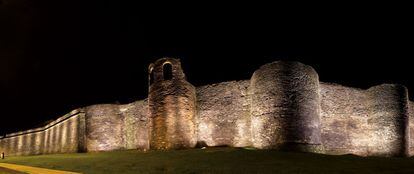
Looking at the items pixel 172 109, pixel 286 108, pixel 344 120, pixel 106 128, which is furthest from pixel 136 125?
pixel 344 120

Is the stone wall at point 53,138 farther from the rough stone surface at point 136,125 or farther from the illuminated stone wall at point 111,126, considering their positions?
the rough stone surface at point 136,125

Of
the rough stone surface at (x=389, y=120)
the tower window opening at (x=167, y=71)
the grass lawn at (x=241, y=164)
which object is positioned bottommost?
the grass lawn at (x=241, y=164)

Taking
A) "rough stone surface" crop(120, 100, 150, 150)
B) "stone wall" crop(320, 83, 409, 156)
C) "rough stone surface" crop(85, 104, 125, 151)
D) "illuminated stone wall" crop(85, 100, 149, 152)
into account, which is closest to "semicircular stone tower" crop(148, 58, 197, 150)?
"rough stone surface" crop(120, 100, 150, 150)

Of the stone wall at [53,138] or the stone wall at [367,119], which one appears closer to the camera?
the stone wall at [367,119]

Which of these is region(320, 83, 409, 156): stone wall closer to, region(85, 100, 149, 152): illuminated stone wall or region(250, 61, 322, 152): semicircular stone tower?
region(250, 61, 322, 152): semicircular stone tower

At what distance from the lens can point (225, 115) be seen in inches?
1038

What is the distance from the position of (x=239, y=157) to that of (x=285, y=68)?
19.9ft

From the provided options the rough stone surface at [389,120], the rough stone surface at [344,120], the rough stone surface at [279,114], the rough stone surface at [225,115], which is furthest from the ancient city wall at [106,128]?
the rough stone surface at [389,120]

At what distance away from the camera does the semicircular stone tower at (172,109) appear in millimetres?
25609

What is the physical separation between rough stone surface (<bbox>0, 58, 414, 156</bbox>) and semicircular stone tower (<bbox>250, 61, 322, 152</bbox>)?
49 millimetres

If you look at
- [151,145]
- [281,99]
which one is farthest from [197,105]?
[281,99]

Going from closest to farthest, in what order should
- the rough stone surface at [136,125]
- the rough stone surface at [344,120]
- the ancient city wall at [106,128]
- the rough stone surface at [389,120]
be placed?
the rough stone surface at [344,120] → the rough stone surface at [389,120] → the rough stone surface at [136,125] → the ancient city wall at [106,128]

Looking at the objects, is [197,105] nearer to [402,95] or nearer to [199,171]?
[199,171]

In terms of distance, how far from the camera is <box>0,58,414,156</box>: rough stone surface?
77.0 feet
